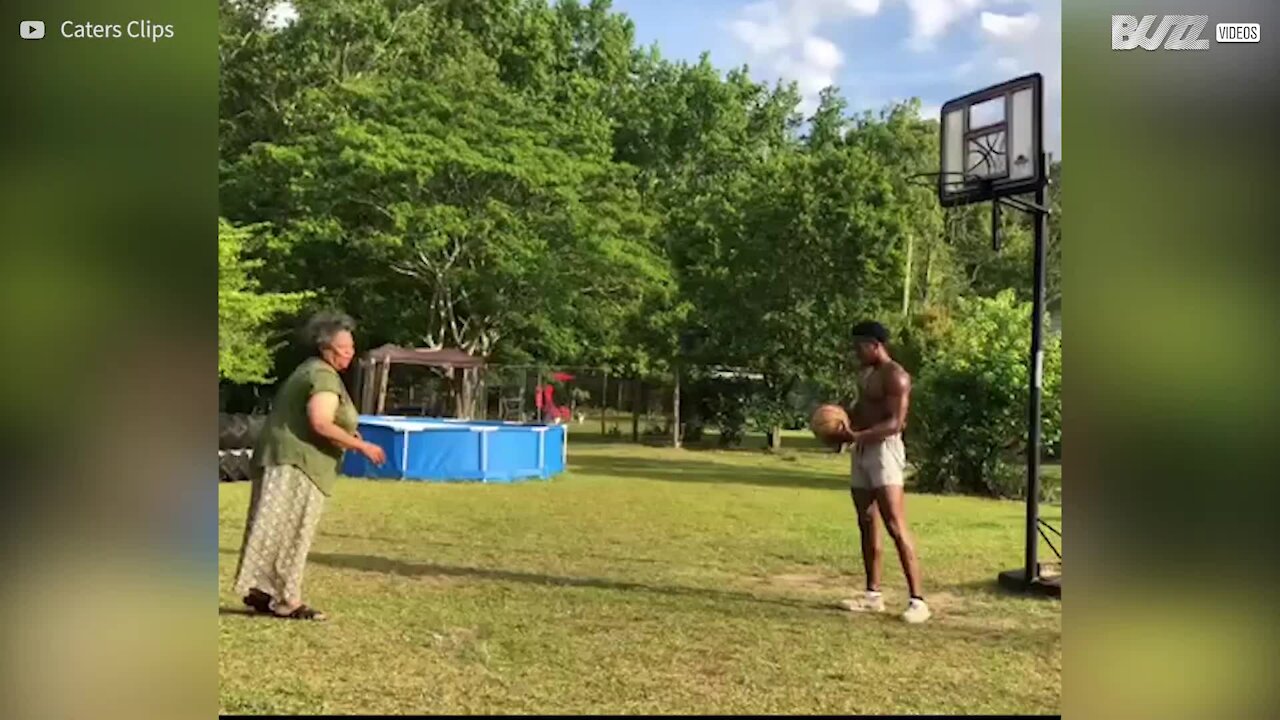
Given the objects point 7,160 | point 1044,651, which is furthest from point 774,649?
point 7,160

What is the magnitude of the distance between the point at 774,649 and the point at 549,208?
9.03ft

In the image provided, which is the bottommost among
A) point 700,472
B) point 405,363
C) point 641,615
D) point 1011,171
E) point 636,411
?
point 641,615

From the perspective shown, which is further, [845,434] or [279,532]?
[845,434]

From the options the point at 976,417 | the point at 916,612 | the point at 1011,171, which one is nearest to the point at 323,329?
the point at 916,612

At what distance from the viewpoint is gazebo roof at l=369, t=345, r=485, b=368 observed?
4730mm

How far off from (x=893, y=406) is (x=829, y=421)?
266 millimetres

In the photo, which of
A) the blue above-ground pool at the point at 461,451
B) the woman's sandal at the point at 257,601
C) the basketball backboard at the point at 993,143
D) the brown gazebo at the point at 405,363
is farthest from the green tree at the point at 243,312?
the basketball backboard at the point at 993,143

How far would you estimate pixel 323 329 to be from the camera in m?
3.64

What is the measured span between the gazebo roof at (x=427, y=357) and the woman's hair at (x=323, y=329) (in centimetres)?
83

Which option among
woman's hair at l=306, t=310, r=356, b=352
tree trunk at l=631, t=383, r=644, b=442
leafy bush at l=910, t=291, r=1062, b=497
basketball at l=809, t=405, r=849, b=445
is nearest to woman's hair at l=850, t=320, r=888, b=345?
basketball at l=809, t=405, r=849, b=445

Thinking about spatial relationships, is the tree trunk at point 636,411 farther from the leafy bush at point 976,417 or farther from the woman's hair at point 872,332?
the woman's hair at point 872,332

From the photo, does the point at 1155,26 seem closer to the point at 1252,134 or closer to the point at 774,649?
the point at 1252,134

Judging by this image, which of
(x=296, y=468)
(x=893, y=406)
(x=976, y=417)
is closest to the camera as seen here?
(x=296, y=468)

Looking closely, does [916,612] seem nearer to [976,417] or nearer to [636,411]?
[636,411]
